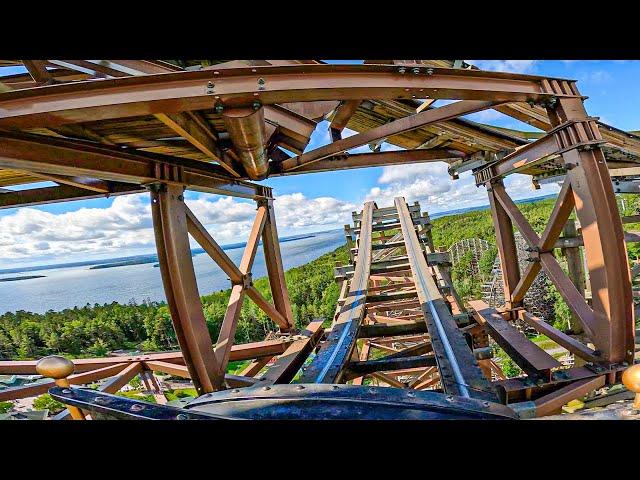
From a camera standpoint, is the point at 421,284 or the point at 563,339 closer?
the point at 563,339

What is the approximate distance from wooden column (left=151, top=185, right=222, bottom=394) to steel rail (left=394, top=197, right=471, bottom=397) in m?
2.02

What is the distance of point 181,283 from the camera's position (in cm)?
284

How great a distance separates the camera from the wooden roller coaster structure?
197cm

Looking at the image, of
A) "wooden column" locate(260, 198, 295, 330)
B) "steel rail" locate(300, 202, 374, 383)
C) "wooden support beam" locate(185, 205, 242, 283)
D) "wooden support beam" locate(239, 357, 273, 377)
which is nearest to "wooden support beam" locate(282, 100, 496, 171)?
"wooden column" locate(260, 198, 295, 330)

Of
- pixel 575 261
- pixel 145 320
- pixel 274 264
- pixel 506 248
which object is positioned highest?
pixel 274 264

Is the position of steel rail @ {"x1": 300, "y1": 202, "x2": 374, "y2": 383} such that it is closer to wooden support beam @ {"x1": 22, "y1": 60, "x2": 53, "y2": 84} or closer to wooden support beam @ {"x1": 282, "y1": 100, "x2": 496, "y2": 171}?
wooden support beam @ {"x1": 282, "y1": 100, "x2": 496, "y2": 171}

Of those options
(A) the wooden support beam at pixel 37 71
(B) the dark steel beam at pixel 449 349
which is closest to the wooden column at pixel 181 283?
(A) the wooden support beam at pixel 37 71

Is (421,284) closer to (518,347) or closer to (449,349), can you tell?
(518,347)

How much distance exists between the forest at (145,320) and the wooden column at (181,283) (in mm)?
10476

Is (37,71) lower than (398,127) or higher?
higher

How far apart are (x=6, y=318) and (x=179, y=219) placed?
3621 centimetres

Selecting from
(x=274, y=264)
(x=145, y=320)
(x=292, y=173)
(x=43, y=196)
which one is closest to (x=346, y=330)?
(x=274, y=264)

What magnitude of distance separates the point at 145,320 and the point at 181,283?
134 ft
